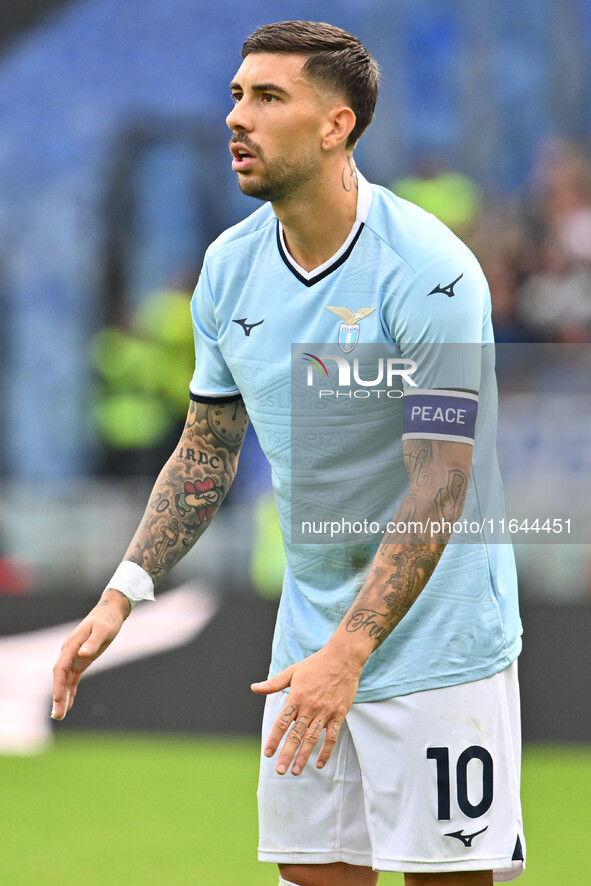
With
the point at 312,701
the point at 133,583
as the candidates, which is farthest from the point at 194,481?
the point at 312,701

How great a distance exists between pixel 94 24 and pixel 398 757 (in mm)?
6464

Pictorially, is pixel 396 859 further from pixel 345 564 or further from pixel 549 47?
pixel 549 47

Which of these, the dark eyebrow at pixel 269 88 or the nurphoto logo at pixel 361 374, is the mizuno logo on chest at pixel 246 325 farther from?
the dark eyebrow at pixel 269 88

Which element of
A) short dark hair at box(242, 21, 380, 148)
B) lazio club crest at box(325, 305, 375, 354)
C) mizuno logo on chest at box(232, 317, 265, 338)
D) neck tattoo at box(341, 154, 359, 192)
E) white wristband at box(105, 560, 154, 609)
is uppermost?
short dark hair at box(242, 21, 380, 148)

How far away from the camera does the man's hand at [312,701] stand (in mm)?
2316

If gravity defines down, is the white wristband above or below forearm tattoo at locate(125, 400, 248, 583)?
below

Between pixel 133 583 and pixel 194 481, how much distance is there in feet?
0.94

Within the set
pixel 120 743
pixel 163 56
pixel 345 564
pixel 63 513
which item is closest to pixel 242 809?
pixel 120 743

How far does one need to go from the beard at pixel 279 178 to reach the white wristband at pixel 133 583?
82cm

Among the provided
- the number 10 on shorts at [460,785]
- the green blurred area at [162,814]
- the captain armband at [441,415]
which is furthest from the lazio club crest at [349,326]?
the green blurred area at [162,814]

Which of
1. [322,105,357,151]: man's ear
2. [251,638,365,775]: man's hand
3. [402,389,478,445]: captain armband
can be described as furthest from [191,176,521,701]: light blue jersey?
[251,638,365,775]: man's hand

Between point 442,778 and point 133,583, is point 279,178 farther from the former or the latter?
point 442,778

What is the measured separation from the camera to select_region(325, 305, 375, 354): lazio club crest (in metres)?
2.65

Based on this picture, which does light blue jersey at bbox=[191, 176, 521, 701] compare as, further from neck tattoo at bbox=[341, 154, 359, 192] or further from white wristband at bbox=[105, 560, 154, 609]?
white wristband at bbox=[105, 560, 154, 609]
